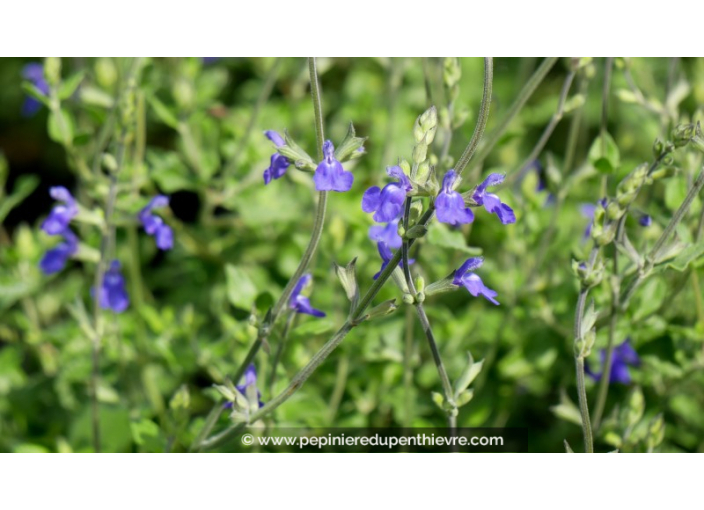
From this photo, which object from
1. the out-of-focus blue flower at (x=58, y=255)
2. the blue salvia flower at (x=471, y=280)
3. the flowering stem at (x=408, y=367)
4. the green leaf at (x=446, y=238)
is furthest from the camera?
the out-of-focus blue flower at (x=58, y=255)

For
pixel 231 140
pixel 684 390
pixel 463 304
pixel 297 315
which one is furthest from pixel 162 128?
pixel 684 390

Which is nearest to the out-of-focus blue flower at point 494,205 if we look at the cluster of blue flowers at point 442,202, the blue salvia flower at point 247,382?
the cluster of blue flowers at point 442,202

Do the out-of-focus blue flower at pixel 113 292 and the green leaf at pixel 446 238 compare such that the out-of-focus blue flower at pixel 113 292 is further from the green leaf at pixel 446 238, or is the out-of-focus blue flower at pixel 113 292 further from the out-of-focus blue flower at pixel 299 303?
the green leaf at pixel 446 238

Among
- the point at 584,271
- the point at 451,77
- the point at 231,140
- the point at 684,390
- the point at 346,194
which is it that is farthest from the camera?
the point at 231,140

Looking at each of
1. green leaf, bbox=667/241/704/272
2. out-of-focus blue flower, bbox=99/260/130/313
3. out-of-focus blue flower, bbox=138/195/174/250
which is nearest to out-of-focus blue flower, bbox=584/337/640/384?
green leaf, bbox=667/241/704/272

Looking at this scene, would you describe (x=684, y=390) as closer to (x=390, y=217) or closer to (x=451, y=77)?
(x=451, y=77)

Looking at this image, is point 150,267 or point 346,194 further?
point 150,267

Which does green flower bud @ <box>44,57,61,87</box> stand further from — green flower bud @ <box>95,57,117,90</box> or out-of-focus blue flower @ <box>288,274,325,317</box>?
out-of-focus blue flower @ <box>288,274,325,317</box>
